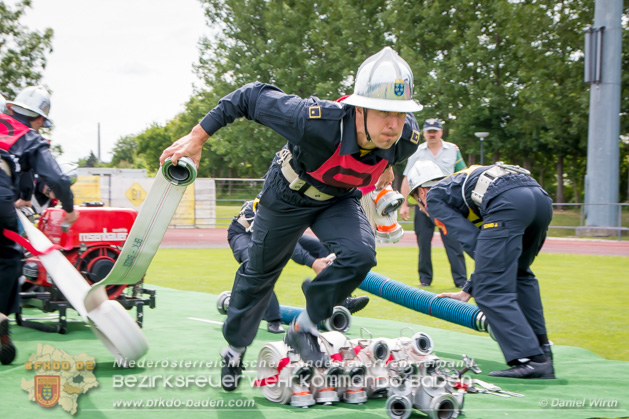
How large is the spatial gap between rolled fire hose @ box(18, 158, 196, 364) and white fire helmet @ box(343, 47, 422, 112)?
1.02 m

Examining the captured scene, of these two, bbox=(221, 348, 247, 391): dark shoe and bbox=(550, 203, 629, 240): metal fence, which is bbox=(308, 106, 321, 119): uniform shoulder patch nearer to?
bbox=(221, 348, 247, 391): dark shoe

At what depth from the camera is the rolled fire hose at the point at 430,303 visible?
17.8ft

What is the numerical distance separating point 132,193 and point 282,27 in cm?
1896

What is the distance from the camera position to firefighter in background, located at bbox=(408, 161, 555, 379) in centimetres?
465

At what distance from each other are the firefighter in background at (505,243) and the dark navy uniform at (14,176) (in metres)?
2.97

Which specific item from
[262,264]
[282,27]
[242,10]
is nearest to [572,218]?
[262,264]

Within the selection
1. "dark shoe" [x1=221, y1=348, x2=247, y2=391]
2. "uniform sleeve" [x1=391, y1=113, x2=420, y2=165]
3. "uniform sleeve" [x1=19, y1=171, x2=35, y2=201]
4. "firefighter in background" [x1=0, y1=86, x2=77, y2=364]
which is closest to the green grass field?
"uniform sleeve" [x1=19, y1=171, x2=35, y2=201]

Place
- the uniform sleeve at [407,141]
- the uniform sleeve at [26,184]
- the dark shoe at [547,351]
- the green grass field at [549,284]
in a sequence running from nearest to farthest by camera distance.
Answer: the uniform sleeve at [407,141] → the dark shoe at [547,351] → the uniform sleeve at [26,184] → the green grass field at [549,284]

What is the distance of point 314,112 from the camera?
365 cm

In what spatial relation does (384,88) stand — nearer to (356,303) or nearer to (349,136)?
(349,136)

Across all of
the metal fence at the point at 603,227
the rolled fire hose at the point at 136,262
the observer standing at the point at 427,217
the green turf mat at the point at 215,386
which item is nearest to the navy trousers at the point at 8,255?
the green turf mat at the point at 215,386

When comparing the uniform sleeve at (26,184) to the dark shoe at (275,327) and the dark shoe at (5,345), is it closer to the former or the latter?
the dark shoe at (5,345)

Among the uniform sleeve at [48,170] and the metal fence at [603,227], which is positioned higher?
the uniform sleeve at [48,170]

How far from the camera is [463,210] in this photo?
5.35 metres
